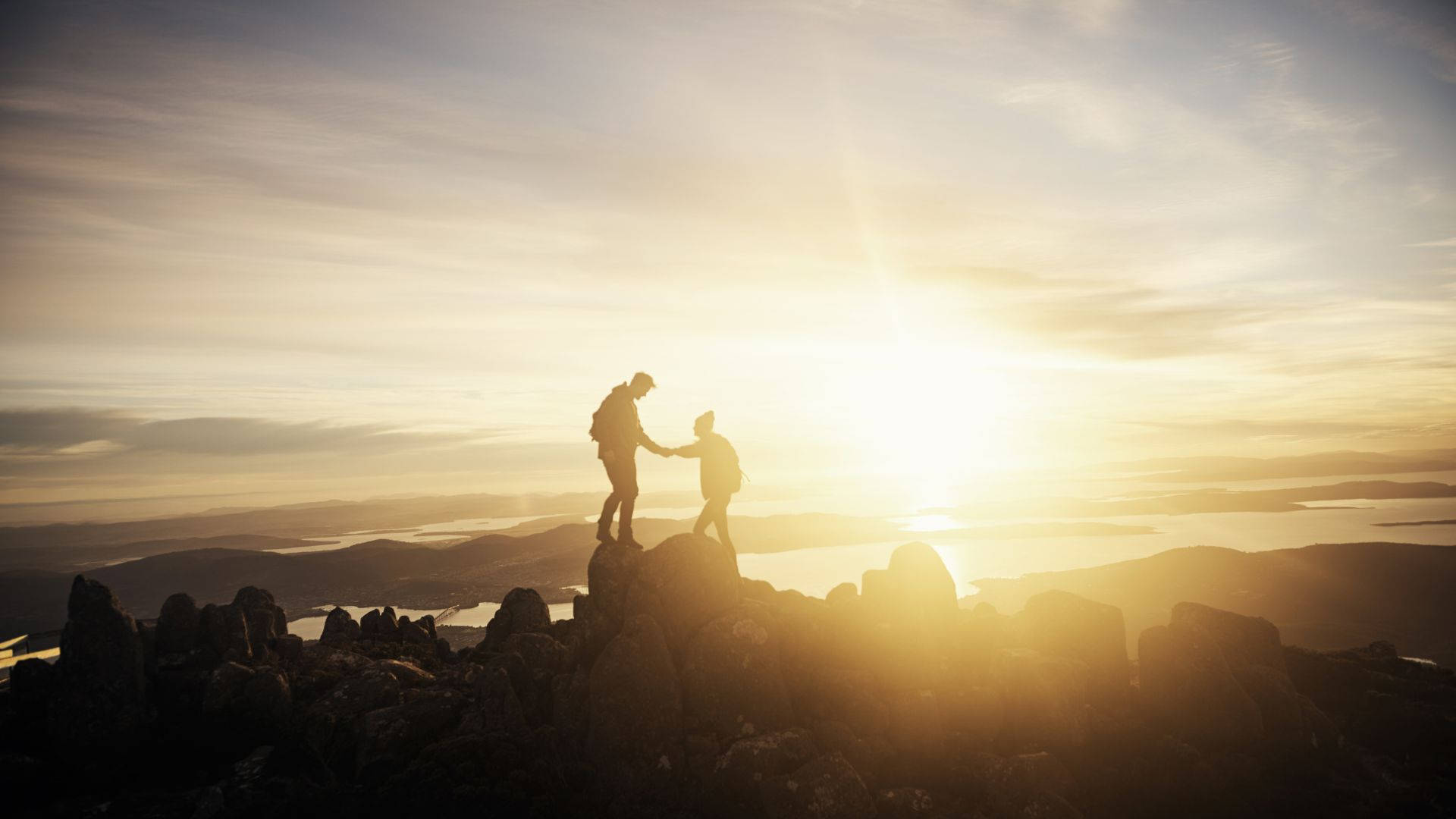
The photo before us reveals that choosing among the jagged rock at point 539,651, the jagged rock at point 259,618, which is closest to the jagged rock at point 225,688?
the jagged rock at point 259,618

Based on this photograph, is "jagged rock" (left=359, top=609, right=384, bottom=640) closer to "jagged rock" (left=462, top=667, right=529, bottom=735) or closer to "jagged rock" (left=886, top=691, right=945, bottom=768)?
"jagged rock" (left=462, top=667, right=529, bottom=735)

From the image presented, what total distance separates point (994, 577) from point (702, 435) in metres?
109

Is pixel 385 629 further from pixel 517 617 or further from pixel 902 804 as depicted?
pixel 902 804

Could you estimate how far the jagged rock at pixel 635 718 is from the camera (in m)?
17.4

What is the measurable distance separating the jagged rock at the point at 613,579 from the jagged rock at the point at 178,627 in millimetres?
16995

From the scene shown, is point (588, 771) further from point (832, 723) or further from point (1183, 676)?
point (1183, 676)

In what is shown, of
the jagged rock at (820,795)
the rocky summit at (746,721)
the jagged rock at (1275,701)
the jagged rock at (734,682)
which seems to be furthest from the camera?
the jagged rock at (1275,701)

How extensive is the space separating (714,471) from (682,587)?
403 cm

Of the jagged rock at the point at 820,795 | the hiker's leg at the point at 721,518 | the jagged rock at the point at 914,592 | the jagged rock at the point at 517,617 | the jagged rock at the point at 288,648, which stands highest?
the hiker's leg at the point at 721,518

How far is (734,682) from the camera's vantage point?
18.6 meters

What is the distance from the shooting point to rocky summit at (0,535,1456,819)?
55.9 ft

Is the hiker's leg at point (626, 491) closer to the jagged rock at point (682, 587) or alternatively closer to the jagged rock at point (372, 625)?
the jagged rock at point (682, 587)

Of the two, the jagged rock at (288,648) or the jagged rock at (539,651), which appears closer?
the jagged rock at (539,651)

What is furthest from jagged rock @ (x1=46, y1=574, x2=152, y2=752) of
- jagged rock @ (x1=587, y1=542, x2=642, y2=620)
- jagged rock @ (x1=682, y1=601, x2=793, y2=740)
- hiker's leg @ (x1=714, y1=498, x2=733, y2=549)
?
hiker's leg @ (x1=714, y1=498, x2=733, y2=549)
